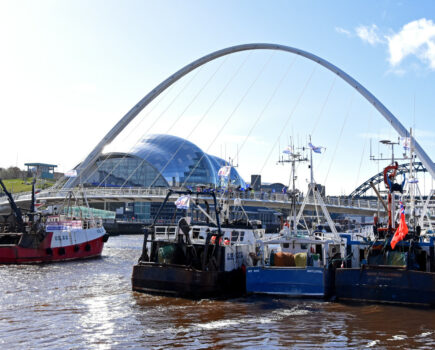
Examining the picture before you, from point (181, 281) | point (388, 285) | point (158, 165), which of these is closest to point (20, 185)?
point (158, 165)

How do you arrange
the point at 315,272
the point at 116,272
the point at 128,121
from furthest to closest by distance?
1. the point at 128,121
2. the point at 116,272
3. the point at 315,272

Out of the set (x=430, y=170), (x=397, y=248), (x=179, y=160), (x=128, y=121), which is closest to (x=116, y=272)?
(x=397, y=248)

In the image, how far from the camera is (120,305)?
81.3 ft

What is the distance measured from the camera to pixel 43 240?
1845 inches

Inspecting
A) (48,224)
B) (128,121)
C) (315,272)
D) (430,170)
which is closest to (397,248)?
(315,272)

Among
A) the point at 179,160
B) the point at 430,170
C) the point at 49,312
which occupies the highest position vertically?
the point at 179,160

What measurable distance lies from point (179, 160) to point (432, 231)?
100620mm

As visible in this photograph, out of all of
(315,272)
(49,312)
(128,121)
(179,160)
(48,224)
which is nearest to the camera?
(49,312)

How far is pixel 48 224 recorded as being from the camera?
4928 cm

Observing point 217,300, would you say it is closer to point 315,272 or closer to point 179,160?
point 315,272

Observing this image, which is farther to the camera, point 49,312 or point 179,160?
point 179,160

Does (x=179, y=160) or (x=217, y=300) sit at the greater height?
(x=179, y=160)

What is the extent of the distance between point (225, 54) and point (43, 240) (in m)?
50.3

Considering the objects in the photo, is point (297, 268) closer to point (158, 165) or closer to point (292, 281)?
point (292, 281)
